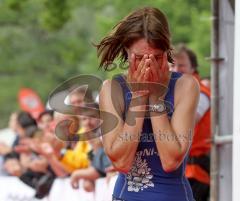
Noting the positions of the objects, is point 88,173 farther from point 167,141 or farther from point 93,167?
point 167,141

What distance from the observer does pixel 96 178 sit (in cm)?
692

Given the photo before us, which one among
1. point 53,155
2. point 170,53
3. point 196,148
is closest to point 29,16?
point 53,155

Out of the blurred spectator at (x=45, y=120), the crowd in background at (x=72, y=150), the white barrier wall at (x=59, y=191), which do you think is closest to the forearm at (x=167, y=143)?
the crowd in background at (x=72, y=150)

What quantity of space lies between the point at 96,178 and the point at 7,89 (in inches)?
685

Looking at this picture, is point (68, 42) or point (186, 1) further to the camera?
point (68, 42)

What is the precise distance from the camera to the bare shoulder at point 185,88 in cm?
285

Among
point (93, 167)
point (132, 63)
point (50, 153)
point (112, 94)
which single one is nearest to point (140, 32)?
point (132, 63)

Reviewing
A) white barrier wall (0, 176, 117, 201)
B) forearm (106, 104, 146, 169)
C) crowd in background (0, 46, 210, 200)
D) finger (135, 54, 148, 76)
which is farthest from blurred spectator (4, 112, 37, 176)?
finger (135, 54, 148, 76)

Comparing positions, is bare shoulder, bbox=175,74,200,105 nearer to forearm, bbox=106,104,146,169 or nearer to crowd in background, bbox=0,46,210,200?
forearm, bbox=106,104,146,169

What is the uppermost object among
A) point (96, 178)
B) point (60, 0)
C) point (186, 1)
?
point (186, 1)

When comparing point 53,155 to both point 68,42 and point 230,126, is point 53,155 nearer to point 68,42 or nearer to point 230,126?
point 230,126

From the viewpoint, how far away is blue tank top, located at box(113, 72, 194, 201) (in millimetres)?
2809

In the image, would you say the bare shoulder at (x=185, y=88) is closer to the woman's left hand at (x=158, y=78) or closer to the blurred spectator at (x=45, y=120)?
the woman's left hand at (x=158, y=78)

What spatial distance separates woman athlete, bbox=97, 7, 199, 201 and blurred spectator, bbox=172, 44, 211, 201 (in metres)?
3.38
